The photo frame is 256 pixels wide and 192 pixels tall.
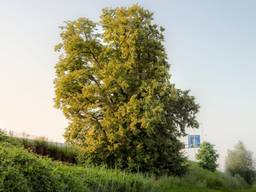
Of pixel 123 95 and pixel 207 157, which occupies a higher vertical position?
pixel 123 95

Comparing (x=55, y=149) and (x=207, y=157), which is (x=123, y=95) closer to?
(x=55, y=149)

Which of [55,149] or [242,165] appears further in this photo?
[242,165]

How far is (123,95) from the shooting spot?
31.8 m

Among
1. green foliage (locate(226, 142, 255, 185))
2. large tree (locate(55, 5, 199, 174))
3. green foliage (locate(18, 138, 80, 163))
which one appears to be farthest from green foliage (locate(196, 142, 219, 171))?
green foliage (locate(18, 138, 80, 163))

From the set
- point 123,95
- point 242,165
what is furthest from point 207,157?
point 123,95

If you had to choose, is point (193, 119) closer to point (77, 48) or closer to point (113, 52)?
point (113, 52)

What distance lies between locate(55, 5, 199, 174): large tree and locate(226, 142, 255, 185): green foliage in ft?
69.7

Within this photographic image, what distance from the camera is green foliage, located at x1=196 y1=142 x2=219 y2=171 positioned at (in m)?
47.5

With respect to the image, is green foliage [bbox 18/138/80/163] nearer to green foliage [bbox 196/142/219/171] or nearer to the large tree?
the large tree

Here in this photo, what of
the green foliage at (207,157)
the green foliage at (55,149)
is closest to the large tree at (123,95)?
the green foliage at (55,149)

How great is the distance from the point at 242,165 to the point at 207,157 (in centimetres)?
658

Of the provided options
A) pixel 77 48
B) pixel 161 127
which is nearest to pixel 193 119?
pixel 161 127

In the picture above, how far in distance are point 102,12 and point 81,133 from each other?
358 inches

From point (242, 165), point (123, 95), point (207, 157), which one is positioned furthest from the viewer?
point (242, 165)
